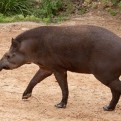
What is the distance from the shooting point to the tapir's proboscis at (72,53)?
7.22 metres

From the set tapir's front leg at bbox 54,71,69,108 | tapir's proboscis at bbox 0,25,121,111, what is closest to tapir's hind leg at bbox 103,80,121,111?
tapir's proboscis at bbox 0,25,121,111

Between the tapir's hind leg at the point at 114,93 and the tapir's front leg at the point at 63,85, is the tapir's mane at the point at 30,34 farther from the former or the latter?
the tapir's hind leg at the point at 114,93

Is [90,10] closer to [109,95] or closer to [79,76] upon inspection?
[79,76]

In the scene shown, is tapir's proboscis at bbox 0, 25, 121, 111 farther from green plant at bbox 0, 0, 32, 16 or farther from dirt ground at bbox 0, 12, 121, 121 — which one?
green plant at bbox 0, 0, 32, 16

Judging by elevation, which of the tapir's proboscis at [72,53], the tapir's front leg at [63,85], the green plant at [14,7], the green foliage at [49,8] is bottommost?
the green plant at [14,7]

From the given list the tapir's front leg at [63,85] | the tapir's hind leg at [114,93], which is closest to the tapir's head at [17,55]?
the tapir's front leg at [63,85]

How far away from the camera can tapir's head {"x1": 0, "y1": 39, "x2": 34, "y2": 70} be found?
305 inches

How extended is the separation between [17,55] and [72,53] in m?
0.98

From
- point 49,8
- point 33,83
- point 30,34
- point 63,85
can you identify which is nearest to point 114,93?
point 63,85

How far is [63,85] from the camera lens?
7691mm

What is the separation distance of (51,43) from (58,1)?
7984mm

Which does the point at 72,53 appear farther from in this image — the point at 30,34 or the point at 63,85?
the point at 30,34

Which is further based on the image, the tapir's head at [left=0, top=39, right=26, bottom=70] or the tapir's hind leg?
the tapir's head at [left=0, top=39, right=26, bottom=70]

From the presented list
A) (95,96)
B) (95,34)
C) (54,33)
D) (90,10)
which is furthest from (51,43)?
(90,10)
